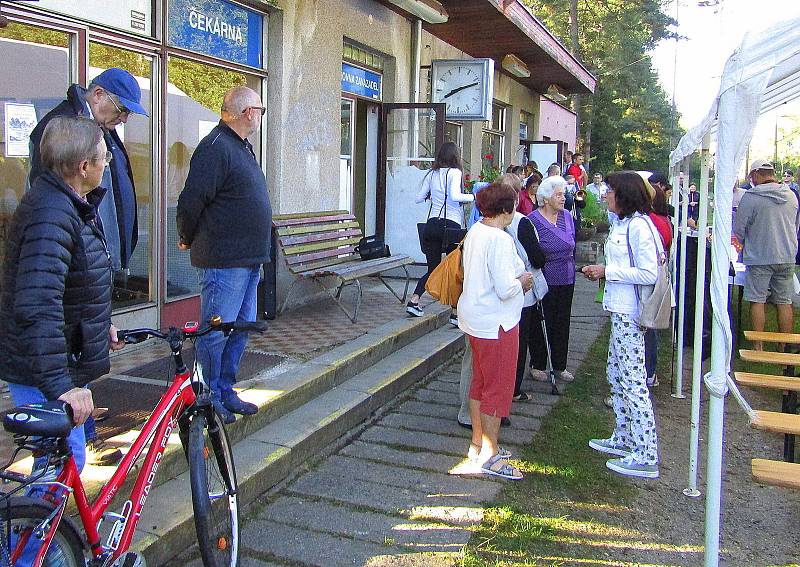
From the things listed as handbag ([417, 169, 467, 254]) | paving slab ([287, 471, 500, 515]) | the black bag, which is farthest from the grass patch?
the black bag

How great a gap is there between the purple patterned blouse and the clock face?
17.8 feet

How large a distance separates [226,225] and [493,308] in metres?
1.58

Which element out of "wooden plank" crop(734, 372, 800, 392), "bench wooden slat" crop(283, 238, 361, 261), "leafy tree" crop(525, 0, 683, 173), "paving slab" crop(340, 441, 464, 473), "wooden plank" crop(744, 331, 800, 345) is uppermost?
"leafy tree" crop(525, 0, 683, 173)

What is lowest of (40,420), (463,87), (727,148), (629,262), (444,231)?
(40,420)

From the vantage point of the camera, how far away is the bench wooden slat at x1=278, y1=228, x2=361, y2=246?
696 cm

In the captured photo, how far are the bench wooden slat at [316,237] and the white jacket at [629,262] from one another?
3.32 m

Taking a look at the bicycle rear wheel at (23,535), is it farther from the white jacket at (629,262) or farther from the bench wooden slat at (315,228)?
the bench wooden slat at (315,228)

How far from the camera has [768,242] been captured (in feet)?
23.8

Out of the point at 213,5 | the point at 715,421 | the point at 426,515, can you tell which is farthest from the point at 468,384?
the point at 213,5

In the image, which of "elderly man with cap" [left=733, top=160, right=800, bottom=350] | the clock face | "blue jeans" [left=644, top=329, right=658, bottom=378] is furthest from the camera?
the clock face

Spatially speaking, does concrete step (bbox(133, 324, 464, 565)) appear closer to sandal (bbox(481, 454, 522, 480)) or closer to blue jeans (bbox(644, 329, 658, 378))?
sandal (bbox(481, 454, 522, 480))

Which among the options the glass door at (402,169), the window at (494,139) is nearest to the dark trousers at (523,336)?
the glass door at (402,169)

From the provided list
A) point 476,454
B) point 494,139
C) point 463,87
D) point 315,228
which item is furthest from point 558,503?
point 494,139

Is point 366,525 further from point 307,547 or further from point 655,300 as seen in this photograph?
point 655,300
